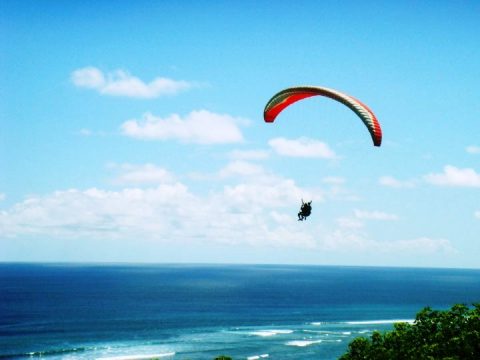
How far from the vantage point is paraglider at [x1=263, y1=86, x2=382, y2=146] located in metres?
15.3

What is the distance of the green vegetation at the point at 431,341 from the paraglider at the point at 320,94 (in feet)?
38.0

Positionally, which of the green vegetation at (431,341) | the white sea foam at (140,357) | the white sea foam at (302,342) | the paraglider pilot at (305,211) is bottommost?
the white sea foam at (302,342)

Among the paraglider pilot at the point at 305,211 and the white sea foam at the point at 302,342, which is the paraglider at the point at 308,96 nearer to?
the paraglider pilot at the point at 305,211

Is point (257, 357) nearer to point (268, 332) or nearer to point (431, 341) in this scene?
point (268, 332)

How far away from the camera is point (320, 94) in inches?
696

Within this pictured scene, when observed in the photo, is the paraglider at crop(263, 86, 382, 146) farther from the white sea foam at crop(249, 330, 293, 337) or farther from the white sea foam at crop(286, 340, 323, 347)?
the white sea foam at crop(249, 330, 293, 337)

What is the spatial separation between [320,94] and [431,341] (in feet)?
47.7

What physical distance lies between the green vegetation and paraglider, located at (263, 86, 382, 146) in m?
11.6

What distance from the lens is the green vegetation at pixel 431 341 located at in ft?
70.5

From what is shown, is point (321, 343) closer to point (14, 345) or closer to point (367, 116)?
point (14, 345)

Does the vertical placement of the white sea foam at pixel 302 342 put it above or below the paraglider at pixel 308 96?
below

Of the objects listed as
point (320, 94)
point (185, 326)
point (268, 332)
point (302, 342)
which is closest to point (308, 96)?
point (320, 94)

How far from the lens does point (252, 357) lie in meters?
56.0

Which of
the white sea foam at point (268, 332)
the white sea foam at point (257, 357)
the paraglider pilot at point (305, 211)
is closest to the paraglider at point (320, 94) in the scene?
the paraglider pilot at point (305, 211)
